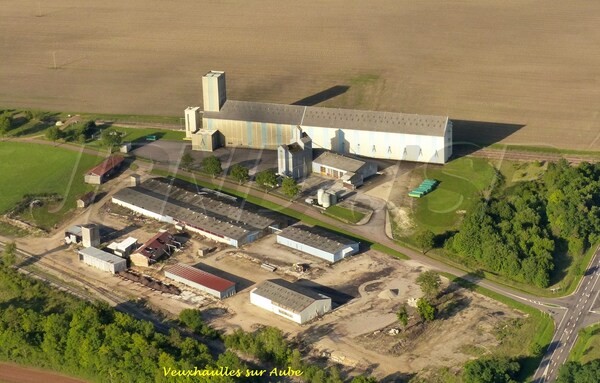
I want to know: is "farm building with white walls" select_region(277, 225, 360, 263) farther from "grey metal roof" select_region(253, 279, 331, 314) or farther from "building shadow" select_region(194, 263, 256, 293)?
"building shadow" select_region(194, 263, 256, 293)

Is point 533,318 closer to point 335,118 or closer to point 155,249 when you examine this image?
point 155,249

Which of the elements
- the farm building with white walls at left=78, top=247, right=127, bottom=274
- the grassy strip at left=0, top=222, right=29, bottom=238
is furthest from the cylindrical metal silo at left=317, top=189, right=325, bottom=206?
the grassy strip at left=0, top=222, right=29, bottom=238

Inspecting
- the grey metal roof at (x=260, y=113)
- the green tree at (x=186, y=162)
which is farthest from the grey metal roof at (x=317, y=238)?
the grey metal roof at (x=260, y=113)

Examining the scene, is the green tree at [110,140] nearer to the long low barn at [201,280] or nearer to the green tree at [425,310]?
the long low barn at [201,280]

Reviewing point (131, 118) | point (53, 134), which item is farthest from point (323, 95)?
point (53, 134)

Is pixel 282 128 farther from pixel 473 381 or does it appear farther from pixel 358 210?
pixel 473 381

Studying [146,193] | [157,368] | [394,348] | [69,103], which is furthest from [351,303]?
[69,103]

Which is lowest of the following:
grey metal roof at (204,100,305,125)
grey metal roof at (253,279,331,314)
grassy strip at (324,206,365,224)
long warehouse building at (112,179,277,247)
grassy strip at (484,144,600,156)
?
grey metal roof at (253,279,331,314)

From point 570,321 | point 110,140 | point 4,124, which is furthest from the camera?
point 4,124
